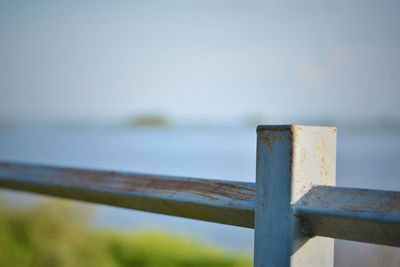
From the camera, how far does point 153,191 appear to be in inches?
22.9

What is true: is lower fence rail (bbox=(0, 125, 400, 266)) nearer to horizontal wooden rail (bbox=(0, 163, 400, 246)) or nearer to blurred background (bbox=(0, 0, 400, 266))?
horizontal wooden rail (bbox=(0, 163, 400, 246))

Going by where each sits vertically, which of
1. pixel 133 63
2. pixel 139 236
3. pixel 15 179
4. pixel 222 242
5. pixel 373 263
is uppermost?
pixel 133 63

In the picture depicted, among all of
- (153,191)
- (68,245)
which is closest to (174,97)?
(68,245)

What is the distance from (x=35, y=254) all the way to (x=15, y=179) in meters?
2.40

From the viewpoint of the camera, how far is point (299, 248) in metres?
0.38

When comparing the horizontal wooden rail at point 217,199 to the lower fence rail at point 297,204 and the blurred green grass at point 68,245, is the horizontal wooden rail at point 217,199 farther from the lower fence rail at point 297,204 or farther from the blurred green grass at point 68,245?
the blurred green grass at point 68,245

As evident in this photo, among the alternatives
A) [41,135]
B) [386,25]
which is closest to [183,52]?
[41,135]

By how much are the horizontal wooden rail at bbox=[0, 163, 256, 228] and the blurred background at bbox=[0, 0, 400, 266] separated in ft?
6.52

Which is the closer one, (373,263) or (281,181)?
(281,181)

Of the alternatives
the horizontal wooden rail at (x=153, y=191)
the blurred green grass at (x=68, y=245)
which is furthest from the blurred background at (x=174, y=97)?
the horizontal wooden rail at (x=153, y=191)

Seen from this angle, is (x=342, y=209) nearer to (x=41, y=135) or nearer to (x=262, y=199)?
(x=262, y=199)

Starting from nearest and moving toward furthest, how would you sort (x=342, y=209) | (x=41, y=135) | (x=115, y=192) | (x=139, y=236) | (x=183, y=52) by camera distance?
(x=342, y=209), (x=115, y=192), (x=139, y=236), (x=41, y=135), (x=183, y=52)

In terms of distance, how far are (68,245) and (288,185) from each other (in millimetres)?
3164

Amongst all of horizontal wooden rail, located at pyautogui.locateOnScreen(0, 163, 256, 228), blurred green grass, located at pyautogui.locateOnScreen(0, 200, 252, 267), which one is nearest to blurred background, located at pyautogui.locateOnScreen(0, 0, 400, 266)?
blurred green grass, located at pyautogui.locateOnScreen(0, 200, 252, 267)
